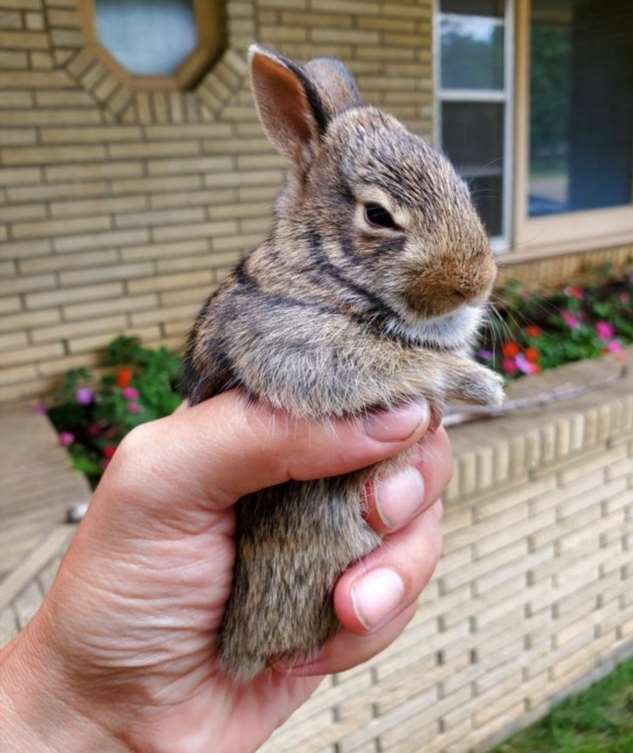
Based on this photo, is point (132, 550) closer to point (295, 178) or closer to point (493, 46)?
point (295, 178)

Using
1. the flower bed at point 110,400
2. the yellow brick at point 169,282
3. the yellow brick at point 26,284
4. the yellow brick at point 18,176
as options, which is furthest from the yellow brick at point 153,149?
the flower bed at point 110,400

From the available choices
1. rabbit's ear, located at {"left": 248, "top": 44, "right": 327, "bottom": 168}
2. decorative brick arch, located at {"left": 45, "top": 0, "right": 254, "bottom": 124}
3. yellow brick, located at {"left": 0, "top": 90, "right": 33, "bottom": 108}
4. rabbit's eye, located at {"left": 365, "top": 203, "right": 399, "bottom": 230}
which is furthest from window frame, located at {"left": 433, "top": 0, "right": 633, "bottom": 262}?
rabbit's eye, located at {"left": 365, "top": 203, "right": 399, "bottom": 230}

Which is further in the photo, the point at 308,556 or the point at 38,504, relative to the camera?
the point at 38,504

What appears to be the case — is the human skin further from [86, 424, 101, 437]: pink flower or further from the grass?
[86, 424, 101, 437]: pink flower

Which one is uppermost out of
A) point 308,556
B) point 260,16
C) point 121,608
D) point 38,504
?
point 260,16

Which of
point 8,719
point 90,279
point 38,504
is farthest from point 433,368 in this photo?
point 90,279

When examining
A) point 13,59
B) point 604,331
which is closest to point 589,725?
point 604,331

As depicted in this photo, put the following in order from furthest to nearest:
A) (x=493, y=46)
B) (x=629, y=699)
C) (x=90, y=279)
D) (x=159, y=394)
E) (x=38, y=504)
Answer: (x=493, y=46) → (x=90, y=279) → (x=159, y=394) → (x=629, y=699) → (x=38, y=504)
